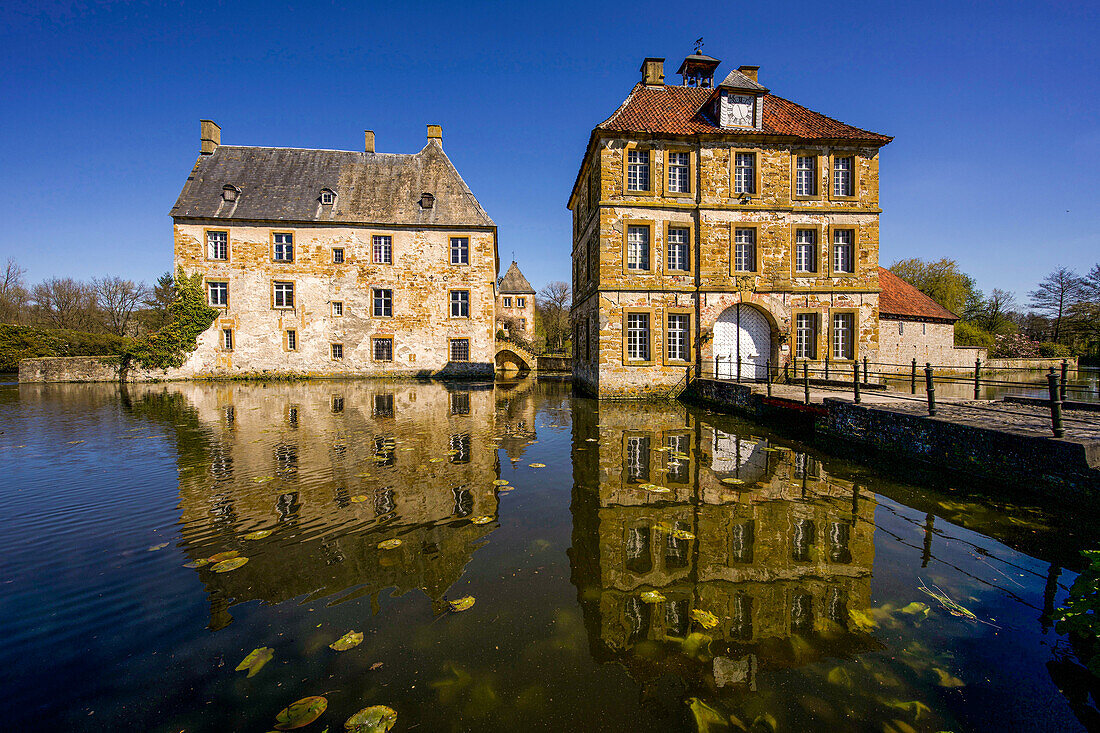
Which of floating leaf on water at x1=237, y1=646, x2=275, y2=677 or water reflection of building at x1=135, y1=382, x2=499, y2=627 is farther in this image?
water reflection of building at x1=135, y1=382, x2=499, y2=627

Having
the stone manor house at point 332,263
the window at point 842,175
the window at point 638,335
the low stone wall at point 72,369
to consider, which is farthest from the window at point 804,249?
the low stone wall at point 72,369

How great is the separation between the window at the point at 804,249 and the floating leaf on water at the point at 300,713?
19539 millimetres

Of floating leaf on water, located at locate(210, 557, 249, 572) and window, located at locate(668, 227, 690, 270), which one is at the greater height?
window, located at locate(668, 227, 690, 270)

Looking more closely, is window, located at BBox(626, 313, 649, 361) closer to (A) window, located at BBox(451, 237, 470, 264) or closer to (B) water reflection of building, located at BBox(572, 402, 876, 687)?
(B) water reflection of building, located at BBox(572, 402, 876, 687)

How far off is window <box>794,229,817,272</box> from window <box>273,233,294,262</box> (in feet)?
89.7

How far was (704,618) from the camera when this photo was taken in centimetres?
319

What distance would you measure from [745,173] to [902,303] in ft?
57.3

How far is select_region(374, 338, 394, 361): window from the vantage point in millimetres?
26859

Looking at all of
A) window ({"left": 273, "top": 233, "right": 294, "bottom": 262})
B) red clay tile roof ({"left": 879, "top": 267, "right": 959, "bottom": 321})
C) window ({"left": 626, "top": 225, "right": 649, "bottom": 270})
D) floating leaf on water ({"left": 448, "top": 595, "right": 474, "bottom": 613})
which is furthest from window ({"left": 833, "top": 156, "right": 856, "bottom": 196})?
window ({"left": 273, "top": 233, "right": 294, "bottom": 262})

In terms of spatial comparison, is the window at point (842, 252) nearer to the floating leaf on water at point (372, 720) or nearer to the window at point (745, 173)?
the window at point (745, 173)

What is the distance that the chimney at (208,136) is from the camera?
27.0m

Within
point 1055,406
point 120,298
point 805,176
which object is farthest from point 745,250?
point 120,298

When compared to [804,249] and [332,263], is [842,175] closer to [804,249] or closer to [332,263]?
[804,249]

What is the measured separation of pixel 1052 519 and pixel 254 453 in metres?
11.9
